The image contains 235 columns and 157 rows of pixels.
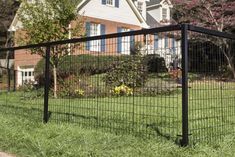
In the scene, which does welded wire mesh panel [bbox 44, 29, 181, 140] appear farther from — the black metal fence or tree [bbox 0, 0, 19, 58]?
tree [bbox 0, 0, 19, 58]

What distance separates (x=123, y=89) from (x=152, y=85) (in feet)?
5.33

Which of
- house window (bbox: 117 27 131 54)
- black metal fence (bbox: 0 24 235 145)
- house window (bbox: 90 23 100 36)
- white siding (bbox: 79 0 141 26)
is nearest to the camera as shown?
black metal fence (bbox: 0 24 235 145)

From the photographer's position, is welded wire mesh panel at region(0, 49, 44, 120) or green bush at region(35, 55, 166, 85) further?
welded wire mesh panel at region(0, 49, 44, 120)

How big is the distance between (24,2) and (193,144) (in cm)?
1448

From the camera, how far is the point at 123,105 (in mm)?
8914

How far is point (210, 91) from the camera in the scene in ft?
25.2

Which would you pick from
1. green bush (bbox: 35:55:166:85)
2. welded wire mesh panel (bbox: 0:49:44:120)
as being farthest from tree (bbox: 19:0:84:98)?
green bush (bbox: 35:55:166:85)

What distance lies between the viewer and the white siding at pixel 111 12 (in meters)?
33.1

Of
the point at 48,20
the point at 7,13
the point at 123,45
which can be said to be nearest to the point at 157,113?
the point at 123,45

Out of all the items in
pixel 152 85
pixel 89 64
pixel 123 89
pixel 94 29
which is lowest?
pixel 123 89

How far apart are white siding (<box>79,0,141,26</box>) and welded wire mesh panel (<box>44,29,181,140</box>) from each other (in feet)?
74.4

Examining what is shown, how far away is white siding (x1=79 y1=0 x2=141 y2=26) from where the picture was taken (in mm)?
33094

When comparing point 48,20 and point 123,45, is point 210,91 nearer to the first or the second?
point 123,45

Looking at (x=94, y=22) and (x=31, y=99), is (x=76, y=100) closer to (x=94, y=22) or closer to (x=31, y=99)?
(x=31, y=99)
